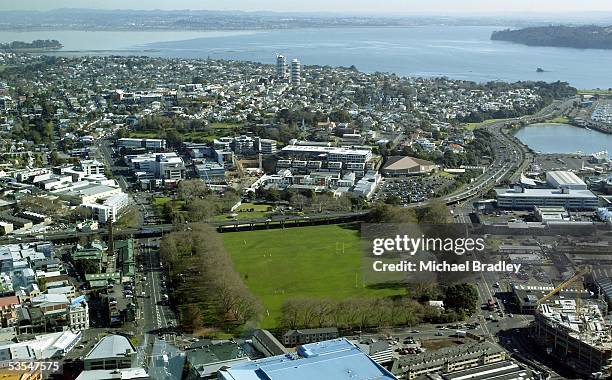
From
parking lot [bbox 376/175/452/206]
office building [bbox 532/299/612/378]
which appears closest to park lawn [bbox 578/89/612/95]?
parking lot [bbox 376/175/452/206]

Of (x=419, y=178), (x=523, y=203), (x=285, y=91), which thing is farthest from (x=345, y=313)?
(x=285, y=91)

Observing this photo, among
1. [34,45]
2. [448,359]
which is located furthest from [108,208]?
[34,45]

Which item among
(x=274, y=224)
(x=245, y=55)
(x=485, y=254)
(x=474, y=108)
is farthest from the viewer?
(x=245, y=55)

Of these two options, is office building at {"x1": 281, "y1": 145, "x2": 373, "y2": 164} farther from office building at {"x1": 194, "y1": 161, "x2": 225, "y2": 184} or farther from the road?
the road

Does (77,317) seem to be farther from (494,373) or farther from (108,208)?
(108,208)

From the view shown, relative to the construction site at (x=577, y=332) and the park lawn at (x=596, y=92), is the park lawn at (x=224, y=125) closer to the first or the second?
the construction site at (x=577, y=332)

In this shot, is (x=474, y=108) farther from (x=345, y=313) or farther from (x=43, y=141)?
(x=345, y=313)

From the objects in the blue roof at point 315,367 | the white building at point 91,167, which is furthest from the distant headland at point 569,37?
the blue roof at point 315,367
